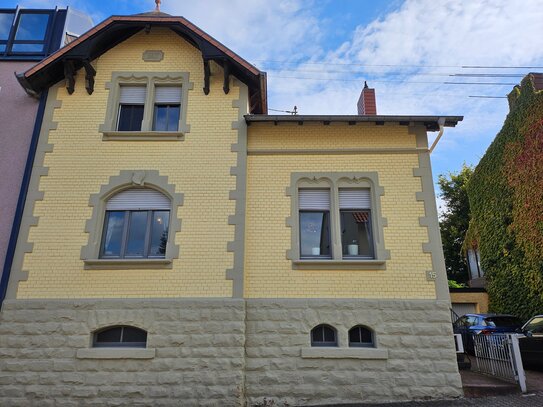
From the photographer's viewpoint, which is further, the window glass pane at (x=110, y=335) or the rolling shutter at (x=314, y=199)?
the rolling shutter at (x=314, y=199)

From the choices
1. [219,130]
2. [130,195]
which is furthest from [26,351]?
[219,130]

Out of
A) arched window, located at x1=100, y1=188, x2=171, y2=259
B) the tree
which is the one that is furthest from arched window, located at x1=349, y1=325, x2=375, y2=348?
the tree

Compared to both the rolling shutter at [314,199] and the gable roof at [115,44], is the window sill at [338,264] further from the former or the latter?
the gable roof at [115,44]

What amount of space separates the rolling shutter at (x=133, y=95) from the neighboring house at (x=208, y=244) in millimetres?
36

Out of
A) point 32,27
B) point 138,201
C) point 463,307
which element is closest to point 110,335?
point 138,201

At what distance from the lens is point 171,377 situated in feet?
24.8

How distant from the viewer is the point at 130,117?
9.73 m

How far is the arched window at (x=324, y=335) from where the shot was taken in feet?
26.6

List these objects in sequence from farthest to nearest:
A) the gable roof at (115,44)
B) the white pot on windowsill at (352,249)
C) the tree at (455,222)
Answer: the tree at (455,222)
the gable roof at (115,44)
the white pot on windowsill at (352,249)

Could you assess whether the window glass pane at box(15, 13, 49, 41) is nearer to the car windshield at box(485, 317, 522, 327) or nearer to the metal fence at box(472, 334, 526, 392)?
the metal fence at box(472, 334, 526, 392)

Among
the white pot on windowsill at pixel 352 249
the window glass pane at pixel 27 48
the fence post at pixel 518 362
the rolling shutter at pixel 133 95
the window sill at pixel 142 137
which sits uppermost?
the window glass pane at pixel 27 48

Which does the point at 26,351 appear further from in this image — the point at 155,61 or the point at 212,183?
the point at 155,61

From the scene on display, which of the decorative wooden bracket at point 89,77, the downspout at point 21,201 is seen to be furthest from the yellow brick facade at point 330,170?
the downspout at point 21,201

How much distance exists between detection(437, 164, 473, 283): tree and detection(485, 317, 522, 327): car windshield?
1850 cm
